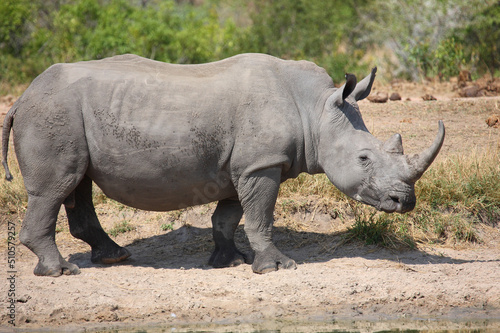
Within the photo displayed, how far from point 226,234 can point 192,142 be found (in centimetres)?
115

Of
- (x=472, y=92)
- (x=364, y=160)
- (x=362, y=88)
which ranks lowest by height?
(x=472, y=92)

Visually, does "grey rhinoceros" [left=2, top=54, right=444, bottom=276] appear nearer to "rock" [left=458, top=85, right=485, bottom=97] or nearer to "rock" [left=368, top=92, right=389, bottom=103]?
"rock" [left=368, top=92, right=389, bottom=103]

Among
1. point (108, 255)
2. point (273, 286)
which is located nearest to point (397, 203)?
point (273, 286)

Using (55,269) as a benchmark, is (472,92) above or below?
below

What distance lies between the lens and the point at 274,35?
48.7 feet

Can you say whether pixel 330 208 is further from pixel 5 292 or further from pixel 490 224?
pixel 5 292

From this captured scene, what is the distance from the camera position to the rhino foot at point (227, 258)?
6.55m

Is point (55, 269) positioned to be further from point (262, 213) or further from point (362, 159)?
point (362, 159)

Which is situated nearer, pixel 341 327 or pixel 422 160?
pixel 341 327

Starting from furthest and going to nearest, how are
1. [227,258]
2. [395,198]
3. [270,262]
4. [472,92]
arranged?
[472,92], [227,258], [270,262], [395,198]

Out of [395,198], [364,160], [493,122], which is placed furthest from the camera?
[493,122]

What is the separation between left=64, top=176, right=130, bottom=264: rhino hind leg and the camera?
659cm

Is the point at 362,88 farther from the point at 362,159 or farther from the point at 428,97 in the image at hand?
the point at 428,97

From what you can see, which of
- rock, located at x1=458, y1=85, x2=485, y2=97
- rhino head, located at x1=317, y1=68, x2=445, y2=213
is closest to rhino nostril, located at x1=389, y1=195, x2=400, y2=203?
rhino head, located at x1=317, y1=68, x2=445, y2=213
